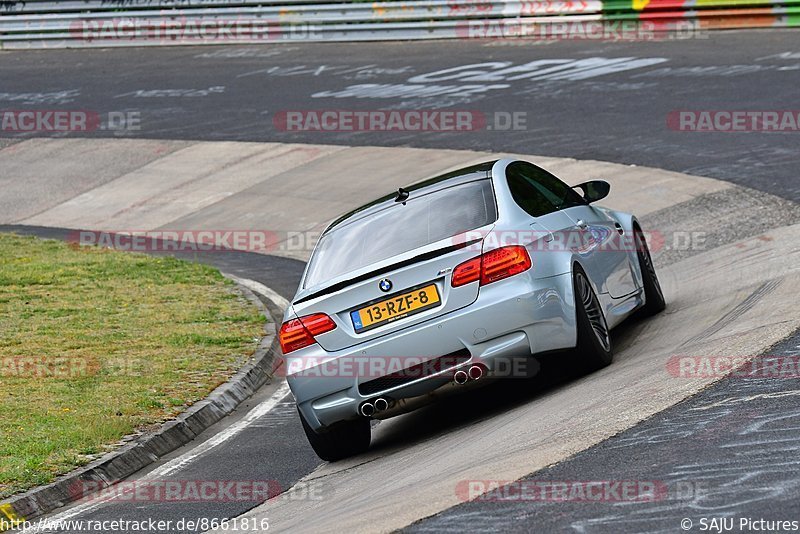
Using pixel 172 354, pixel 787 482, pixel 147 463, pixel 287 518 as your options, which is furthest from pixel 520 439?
pixel 172 354

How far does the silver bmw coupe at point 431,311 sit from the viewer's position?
8094 millimetres

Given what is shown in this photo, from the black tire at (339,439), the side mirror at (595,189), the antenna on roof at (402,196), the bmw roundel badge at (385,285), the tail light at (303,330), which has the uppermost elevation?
the antenna on roof at (402,196)

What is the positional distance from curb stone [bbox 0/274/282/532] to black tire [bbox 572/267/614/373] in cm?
296

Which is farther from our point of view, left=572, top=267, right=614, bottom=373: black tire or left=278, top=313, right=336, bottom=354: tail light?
left=572, top=267, right=614, bottom=373: black tire

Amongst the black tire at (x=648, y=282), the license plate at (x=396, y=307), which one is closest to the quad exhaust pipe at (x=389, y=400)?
the license plate at (x=396, y=307)

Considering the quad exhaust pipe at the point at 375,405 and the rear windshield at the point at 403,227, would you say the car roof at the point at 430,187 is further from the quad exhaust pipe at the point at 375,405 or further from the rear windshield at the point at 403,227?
the quad exhaust pipe at the point at 375,405

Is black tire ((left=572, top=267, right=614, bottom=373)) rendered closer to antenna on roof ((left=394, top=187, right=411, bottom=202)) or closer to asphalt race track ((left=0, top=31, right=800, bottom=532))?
asphalt race track ((left=0, top=31, right=800, bottom=532))

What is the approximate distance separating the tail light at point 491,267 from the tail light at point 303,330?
84 cm

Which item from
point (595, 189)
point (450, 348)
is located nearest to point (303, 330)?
point (450, 348)

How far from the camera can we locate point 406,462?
7949 millimetres

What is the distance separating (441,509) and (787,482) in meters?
1.61


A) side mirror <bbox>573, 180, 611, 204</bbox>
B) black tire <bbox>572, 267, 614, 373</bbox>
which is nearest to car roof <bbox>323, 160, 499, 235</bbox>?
side mirror <bbox>573, 180, 611, 204</bbox>

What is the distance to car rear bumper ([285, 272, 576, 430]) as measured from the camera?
26.5 ft

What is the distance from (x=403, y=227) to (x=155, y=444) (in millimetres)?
2339
